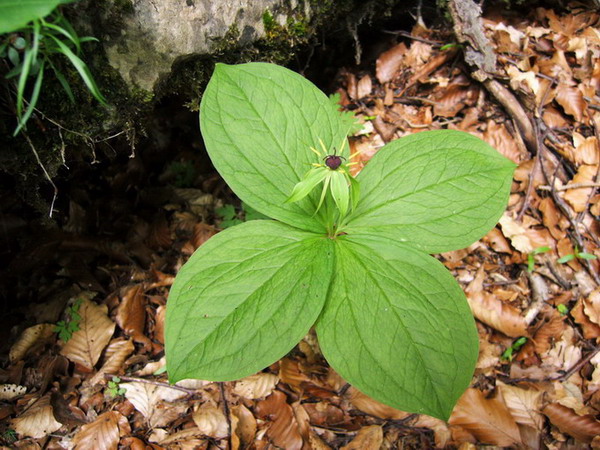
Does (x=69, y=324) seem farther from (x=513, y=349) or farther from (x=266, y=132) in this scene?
(x=513, y=349)

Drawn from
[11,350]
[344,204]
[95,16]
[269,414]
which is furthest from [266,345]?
[11,350]

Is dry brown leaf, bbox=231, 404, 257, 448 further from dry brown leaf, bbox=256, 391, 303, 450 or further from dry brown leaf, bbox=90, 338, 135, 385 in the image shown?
dry brown leaf, bbox=90, 338, 135, 385

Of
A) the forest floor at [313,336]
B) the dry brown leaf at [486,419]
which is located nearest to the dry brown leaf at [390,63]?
the forest floor at [313,336]

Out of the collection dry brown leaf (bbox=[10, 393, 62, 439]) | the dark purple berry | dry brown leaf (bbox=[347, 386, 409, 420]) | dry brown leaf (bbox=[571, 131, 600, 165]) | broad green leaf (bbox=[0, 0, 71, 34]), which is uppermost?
broad green leaf (bbox=[0, 0, 71, 34])

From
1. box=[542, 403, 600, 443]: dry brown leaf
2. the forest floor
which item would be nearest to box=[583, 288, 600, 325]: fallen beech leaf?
the forest floor

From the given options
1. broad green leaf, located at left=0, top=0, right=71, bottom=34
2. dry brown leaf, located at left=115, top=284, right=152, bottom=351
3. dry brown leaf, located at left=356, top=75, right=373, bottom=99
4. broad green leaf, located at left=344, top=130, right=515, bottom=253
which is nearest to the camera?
broad green leaf, located at left=0, top=0, right=71, bottom=34

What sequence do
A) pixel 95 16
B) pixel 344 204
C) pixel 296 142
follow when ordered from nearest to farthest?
pixel 344 204
pixel 95 16
pixel 296 142

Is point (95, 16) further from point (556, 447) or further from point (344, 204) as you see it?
point (556, 447)

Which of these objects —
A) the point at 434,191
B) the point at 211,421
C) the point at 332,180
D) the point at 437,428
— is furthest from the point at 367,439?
the point at 332,180
